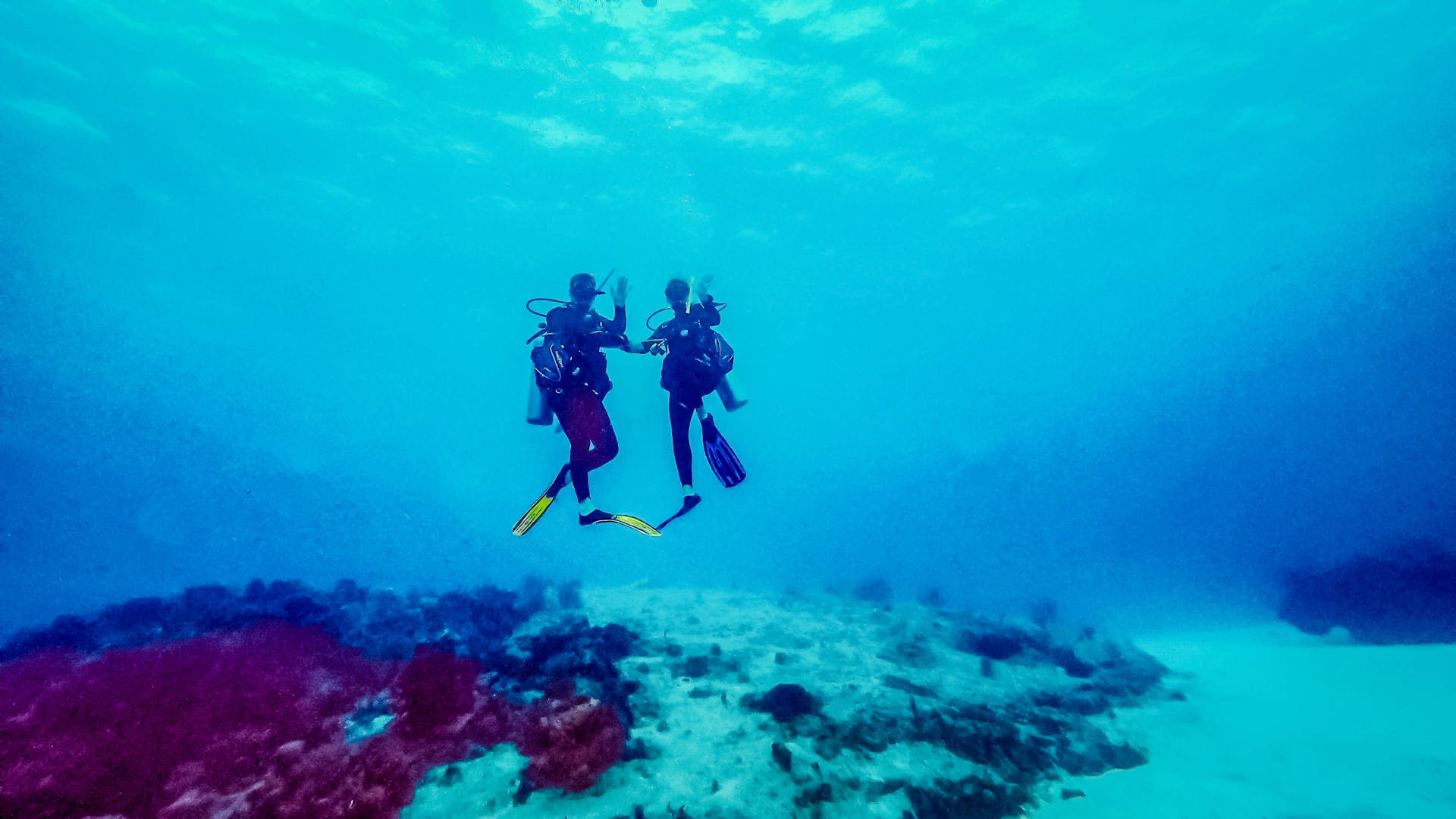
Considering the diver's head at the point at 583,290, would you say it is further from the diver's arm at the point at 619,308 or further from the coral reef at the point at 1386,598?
the coral reef at the point at 1386,598

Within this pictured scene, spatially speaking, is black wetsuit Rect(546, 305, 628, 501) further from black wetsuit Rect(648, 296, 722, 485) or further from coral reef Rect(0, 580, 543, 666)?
coral reef Rect(0, 580, 543, 666)

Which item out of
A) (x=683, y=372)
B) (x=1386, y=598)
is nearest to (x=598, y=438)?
(x=683, y=372)

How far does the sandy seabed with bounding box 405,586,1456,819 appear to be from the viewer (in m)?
6.07

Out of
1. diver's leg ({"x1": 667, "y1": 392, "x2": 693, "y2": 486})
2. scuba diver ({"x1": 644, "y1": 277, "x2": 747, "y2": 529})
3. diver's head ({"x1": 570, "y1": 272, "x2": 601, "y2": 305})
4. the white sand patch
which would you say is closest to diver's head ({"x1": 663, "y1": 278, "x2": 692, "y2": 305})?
scuba diver ({"x1": 644, "y1": 277, "x2": 747, "y2": 529})

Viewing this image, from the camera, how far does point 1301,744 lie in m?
8.98

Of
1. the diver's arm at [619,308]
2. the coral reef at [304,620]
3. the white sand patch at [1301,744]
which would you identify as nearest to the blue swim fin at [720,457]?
the diver's arm at [619,308]

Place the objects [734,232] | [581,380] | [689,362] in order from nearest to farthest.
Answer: [581,380], [689,362], [734,232]

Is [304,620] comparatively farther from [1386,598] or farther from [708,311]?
[1386,598]

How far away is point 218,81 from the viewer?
2059 centimetres

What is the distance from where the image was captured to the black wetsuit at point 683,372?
7.91 m

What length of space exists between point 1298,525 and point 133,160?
97153mm

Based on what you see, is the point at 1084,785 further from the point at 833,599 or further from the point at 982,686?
the point at 833,599

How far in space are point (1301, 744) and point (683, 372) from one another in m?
11.5

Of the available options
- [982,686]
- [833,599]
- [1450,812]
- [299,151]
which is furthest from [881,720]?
[299,151]
